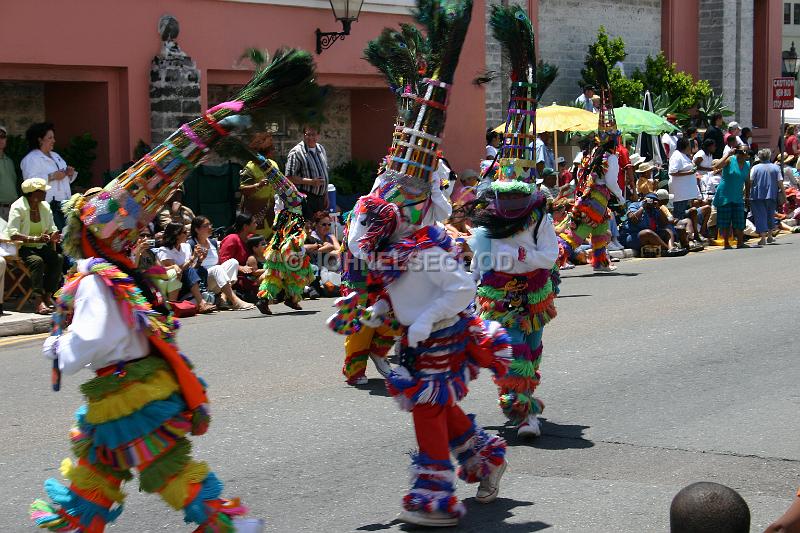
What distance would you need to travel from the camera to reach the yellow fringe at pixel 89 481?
15.5ft

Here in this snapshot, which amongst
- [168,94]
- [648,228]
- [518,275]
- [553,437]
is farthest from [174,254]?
[648,228]

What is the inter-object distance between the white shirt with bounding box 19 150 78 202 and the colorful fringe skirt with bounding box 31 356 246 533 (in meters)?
9.44

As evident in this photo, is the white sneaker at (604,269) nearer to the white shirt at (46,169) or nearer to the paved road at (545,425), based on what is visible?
the paved road at (545,425)

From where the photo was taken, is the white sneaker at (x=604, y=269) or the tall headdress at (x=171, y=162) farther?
the white sneaker at (x=604, y=269)

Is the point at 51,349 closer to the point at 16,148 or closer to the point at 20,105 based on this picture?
the point at 16,148

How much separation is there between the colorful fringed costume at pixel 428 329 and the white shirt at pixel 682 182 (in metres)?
14.4

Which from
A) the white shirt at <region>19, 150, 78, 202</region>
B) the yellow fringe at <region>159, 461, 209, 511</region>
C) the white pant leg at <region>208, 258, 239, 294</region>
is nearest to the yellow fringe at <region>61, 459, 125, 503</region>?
the yellow fringe at <region>159, 461, 209, 511</region>

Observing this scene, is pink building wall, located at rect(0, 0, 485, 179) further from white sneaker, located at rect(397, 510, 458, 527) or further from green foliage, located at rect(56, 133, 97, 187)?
white sneaker, located at rect(397, 510, 458, 527)

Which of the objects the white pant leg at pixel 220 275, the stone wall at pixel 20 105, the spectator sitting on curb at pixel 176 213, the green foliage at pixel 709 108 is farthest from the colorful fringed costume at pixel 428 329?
the green foliage at pixel 709 108

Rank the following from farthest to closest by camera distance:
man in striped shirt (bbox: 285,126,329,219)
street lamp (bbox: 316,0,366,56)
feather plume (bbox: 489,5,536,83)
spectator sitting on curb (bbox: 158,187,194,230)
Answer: street lamp (bbox: 316,0,366,56), spectator sitting on curb (bbox: 158,187,194,230), man in striped shirt (bbox: 285,126,329,219), feather plume (bbox: 489,5,536,83)

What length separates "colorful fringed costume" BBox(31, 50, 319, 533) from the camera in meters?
4.69

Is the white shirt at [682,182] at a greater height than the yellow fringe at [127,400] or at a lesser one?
greater

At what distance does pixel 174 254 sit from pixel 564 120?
935 centimetres

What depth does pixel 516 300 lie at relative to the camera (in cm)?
713
